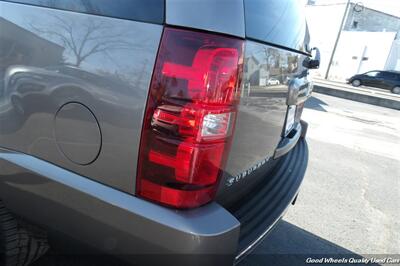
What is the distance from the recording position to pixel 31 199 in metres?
1.45

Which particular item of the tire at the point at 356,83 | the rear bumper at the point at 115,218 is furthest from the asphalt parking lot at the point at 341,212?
the tire at the point at 356,83

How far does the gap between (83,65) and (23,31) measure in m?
0.39

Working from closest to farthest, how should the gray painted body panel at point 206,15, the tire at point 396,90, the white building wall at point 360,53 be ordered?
1. the gray painted body panel at point 206,15
2. the tire at point 396,90
3. the white building wall at point 360,53

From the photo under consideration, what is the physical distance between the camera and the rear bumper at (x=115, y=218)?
1.22 meters

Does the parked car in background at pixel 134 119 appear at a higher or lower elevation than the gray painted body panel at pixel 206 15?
lower

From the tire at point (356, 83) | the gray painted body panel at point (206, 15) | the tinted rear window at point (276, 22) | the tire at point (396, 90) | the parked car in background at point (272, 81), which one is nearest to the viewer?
the gray painted body panel at point (206, 15)

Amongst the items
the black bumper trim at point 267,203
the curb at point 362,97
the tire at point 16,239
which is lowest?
the curb at point 362,97

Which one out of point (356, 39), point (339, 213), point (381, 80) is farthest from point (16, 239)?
point (356, 39)

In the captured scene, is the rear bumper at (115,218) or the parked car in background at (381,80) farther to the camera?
the parked car in background at (381,80)

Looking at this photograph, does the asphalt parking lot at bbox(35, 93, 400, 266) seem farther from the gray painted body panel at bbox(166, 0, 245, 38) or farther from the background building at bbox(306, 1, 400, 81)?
the background building at bbox(306, 1, 400, 81)

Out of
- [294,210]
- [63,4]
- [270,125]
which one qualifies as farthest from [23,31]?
[294,210]

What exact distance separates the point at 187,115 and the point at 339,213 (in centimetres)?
278

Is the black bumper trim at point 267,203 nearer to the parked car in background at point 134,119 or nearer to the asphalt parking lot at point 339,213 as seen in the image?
the parked car in background at point 134,119

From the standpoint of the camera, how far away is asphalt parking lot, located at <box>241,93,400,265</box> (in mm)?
2688
